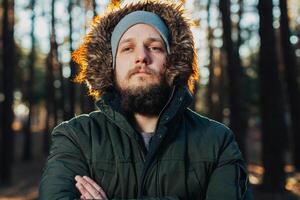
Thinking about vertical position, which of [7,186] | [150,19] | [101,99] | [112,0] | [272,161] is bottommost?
[7,186]

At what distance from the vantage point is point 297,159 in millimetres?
22609

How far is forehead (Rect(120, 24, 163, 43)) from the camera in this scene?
127 inches

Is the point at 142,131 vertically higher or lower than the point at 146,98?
lower

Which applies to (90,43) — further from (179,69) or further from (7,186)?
(7,186)

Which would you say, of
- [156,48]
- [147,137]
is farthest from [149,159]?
[156,48]

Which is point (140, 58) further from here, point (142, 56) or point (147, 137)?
point (147, 137)

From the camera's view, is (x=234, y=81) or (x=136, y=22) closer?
(x=136, y=22)

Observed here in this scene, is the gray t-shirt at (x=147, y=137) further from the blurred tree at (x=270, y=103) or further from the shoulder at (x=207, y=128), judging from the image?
the blurred tree at (x=270, y=103)

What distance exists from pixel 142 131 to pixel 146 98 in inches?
8.8

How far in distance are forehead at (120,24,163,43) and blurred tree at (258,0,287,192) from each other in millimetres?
11185

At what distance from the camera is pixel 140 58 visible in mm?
3105

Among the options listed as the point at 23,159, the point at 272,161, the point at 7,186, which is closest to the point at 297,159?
the point at 272,161

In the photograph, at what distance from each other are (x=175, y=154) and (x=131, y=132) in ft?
0.98

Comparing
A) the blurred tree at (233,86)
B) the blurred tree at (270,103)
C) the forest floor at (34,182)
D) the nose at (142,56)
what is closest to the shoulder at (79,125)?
the nose at (142,56)
